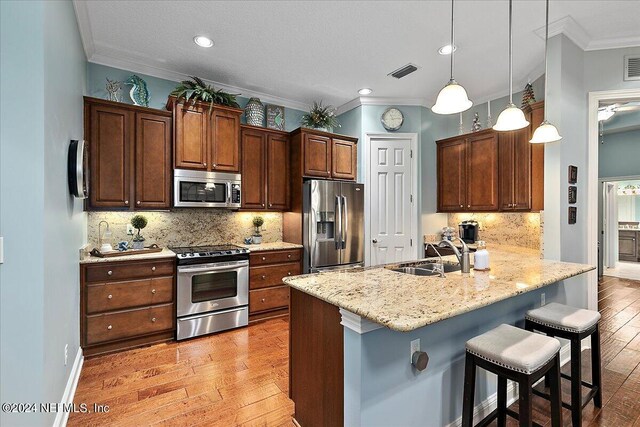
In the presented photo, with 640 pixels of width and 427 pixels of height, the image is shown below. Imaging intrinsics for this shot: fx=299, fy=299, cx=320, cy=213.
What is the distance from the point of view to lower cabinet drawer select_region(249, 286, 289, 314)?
3.68 metres

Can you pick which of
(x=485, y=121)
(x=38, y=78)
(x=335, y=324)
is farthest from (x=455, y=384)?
(x=485, y=121)

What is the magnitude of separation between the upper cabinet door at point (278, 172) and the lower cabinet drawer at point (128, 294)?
164 cm

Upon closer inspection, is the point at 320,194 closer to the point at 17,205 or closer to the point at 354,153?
the point at 354,153

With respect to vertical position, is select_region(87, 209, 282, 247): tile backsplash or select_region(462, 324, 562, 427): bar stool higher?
select_region(87, 209, 282, 247): tile backsplash

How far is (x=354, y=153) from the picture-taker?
4555 mm

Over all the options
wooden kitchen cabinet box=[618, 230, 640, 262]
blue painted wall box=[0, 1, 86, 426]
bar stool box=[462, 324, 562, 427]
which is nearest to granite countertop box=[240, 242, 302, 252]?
blue painted wall box=[0, 1, 86, 426]

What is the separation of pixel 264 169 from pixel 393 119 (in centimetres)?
209

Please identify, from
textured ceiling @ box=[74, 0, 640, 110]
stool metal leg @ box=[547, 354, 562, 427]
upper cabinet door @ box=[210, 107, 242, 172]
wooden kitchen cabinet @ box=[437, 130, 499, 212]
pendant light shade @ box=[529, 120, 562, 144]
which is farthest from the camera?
wooden kitchen cabinet @ box=[437, 130, 499, 212]

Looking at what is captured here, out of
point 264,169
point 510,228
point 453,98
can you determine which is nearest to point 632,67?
point 510,228

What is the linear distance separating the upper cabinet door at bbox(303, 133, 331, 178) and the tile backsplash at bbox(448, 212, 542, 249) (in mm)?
2384

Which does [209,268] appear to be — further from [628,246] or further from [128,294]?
[628,246]

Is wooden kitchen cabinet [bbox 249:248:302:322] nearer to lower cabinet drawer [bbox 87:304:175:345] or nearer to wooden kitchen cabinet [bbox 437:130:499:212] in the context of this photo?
lower cabinet drawer [bbox 87:304:175:345]

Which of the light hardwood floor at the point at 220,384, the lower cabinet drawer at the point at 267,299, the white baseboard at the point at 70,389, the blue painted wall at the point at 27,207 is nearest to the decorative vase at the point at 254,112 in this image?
the lower cabinet drawer at the point at 267,299

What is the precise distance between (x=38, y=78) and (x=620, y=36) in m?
4.63
